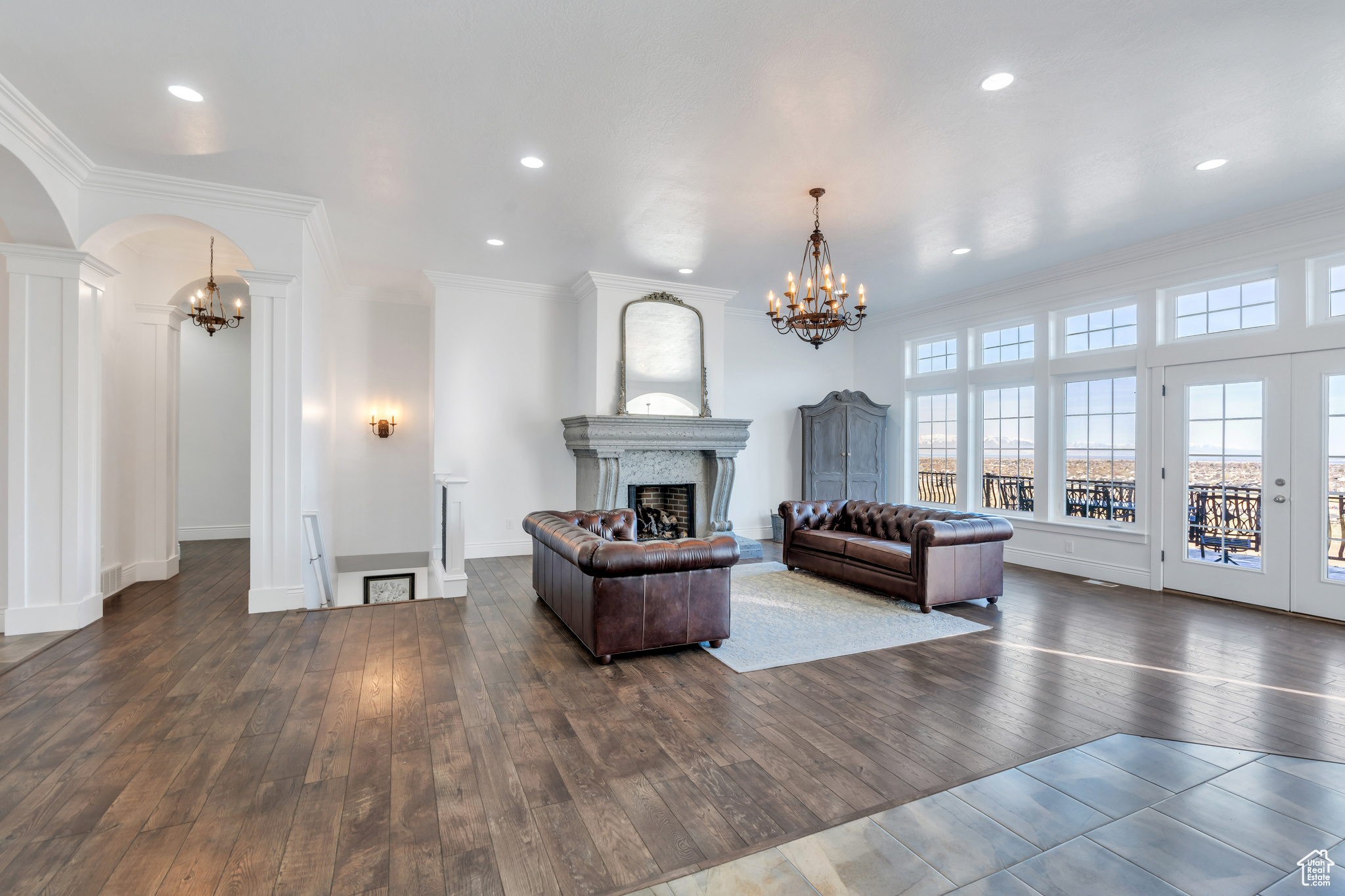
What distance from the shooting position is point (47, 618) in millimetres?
4102

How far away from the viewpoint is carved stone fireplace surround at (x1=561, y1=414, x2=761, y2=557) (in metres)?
6.93

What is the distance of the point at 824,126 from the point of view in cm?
361

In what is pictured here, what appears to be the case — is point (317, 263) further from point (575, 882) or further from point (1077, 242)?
point (1077, 242)

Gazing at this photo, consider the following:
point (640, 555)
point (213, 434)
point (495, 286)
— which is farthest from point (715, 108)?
point (213, 434)

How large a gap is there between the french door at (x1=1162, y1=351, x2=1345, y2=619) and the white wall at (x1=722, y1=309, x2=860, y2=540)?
3465mm

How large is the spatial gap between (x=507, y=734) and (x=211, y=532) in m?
7.78

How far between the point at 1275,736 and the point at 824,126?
12.7ft

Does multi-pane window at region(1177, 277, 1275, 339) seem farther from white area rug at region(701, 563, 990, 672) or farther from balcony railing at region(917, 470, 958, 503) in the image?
white area rug at region(701, 563, 990, 672)

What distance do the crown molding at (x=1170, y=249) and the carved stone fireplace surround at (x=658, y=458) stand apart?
3307 millimetres

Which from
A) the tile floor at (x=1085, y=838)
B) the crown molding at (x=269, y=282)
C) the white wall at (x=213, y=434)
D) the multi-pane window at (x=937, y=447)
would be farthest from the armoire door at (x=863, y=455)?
the white wall at (x=213, y=434)

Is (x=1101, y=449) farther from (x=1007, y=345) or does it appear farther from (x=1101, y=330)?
(x=1007, y=345)

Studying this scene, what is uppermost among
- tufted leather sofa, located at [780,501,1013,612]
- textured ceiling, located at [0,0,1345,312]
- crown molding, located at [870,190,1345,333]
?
textured ceiling, located at [0,0,1345,312]

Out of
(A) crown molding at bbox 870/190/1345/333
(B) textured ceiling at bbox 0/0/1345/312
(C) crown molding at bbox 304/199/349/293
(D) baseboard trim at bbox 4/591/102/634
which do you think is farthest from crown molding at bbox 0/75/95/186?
(A) crown molding at bbox 870/190/1345/333

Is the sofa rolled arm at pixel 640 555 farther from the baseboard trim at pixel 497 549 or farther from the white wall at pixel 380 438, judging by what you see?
the white wall at pixel 380 438
